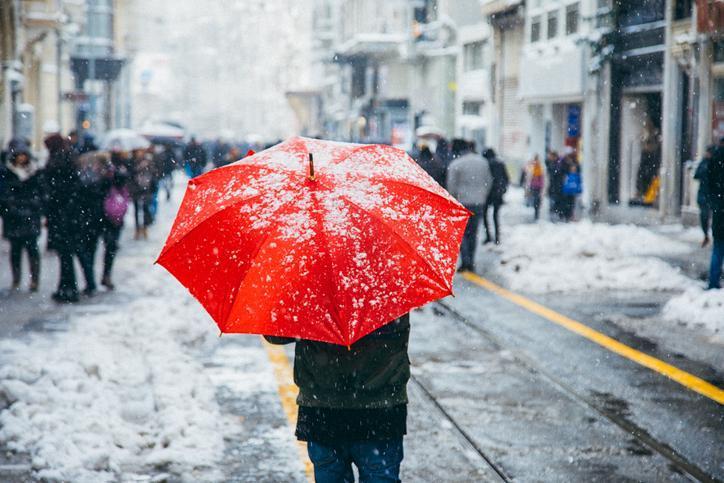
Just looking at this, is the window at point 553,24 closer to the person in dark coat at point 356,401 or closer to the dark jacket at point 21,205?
the dark jacket at point 21,205

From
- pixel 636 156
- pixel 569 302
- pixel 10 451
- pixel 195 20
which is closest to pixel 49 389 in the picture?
pixel 10 451

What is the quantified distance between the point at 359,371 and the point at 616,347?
6.33 m

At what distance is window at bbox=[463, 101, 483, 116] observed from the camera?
152ft

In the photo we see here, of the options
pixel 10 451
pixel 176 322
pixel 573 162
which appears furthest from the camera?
pixel 573 162

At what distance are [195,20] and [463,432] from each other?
125 m

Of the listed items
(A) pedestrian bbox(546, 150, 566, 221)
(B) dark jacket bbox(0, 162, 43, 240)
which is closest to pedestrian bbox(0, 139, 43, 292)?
(B) dark jacket bbox(0, 162, 43, 240)

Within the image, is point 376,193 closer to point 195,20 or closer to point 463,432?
point 463,432

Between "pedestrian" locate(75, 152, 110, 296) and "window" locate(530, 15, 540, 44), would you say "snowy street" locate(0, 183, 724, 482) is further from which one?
"window" locate(530, 15, 540, 44)

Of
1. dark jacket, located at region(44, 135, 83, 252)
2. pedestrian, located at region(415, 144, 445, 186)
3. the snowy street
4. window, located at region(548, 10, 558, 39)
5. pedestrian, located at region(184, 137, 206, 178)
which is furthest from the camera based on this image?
pedestrian, located at region(184, 137, 206, 178)

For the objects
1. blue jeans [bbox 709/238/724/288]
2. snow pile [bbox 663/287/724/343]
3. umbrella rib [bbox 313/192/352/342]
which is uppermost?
umbrella rib [bbox 313/192/352/342]

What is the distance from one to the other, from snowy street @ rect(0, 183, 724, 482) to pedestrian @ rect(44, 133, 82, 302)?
0.51m

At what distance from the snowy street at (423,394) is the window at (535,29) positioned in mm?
24186

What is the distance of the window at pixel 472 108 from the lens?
152 ft

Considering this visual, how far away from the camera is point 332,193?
397 cm
